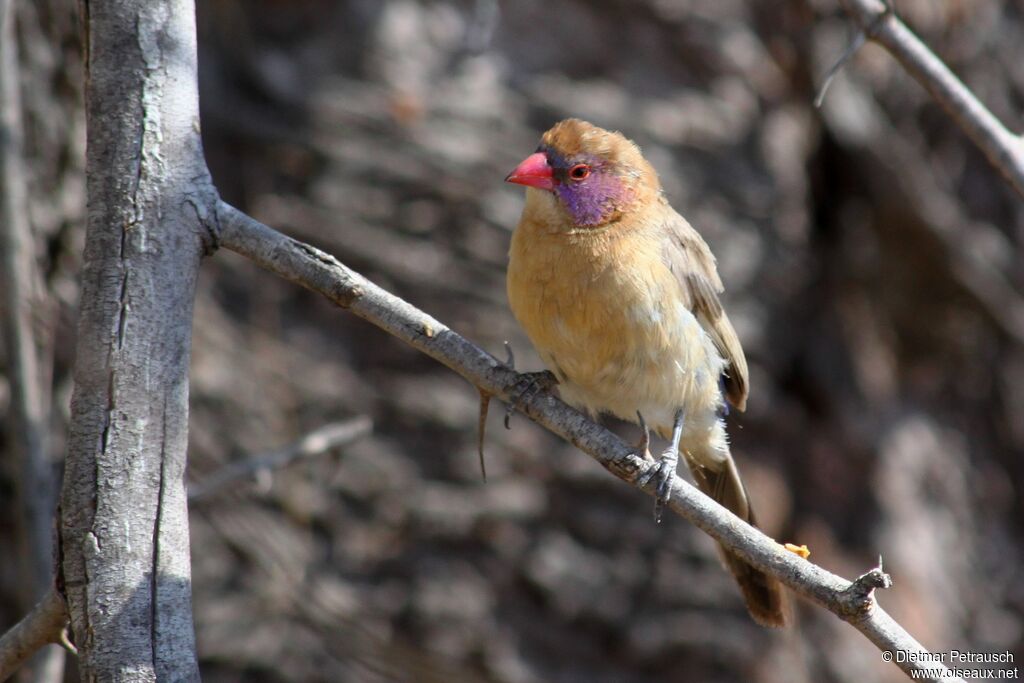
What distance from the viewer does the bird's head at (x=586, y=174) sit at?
3.12m

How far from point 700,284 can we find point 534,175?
0.63 metres

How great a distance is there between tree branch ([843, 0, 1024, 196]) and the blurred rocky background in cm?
174

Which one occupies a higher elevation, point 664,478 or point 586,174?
point 586,174

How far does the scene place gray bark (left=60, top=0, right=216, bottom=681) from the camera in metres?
1.82

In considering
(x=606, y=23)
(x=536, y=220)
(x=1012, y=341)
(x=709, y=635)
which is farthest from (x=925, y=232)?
(x=536, y=220)

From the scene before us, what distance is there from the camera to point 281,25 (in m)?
4.34

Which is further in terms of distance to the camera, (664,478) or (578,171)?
(578,171)

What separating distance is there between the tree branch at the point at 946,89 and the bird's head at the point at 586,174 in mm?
869

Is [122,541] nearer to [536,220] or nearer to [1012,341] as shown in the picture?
[536,220]

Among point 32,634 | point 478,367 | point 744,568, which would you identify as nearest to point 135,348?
point 32,634

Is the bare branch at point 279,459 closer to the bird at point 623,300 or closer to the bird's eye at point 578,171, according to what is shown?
the bird at point 623,300

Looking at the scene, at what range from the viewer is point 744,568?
10.5 feet

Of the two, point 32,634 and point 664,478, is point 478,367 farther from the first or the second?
point 32,634

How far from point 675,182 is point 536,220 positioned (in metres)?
1.66
